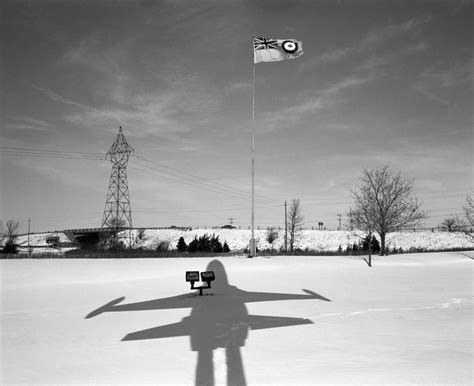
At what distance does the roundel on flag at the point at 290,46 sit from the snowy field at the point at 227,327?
1378 cm

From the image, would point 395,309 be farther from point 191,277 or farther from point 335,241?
point 335,241

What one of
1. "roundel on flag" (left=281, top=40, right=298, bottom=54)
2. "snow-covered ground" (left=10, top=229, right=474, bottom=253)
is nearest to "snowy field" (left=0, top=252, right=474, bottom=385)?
"roundel on flag" (left=281, top=40, right=298, bottom=54)

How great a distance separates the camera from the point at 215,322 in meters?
9.14

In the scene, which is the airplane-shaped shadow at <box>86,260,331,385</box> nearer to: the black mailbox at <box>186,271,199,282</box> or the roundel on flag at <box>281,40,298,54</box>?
the black mailbox at <box>186,271,199,282</box>

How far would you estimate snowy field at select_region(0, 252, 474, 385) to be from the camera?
5762 mm

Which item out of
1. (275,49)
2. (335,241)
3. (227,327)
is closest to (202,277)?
(227,327)

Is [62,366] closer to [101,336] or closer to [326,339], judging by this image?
[101,336]

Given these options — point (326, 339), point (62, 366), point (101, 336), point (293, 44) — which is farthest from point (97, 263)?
point (293, 44)

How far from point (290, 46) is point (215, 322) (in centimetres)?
1808

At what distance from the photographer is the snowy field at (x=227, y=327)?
576cm

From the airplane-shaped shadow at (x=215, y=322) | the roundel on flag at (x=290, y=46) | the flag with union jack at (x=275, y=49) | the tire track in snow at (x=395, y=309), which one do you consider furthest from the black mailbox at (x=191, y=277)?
the roundel on flag at (x=290, y=46)

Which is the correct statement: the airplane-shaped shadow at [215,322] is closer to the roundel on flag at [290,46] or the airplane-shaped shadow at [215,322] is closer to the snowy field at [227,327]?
the snowy field at [227,327]

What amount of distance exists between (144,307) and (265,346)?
5.55m

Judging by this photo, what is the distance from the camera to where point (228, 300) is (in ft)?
40.4
